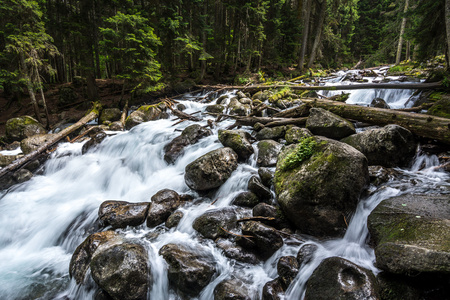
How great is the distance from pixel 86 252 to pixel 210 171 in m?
3.26

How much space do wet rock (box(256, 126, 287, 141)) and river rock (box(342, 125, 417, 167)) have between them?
2674mm

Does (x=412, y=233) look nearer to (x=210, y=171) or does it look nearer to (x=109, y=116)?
(x=210, y=171)

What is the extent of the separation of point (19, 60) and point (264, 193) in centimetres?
1480

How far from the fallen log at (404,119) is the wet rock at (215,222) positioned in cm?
501

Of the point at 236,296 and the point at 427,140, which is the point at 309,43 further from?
the point at 236,296

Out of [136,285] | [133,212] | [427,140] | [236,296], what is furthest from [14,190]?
[427,140]

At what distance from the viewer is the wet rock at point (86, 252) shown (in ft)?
13.2

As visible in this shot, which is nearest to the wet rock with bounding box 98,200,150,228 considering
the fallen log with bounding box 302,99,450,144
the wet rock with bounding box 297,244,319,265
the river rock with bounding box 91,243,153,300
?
the river rock with bounding box 91,243,153,300

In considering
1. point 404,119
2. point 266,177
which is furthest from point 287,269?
point 404,119

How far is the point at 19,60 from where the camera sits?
11062 mm

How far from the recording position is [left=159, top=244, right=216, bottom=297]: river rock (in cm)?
355

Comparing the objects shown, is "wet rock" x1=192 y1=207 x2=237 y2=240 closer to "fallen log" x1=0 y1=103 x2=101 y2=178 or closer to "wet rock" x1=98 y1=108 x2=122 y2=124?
"fallen log" x1=0 y1=103 x2=101 y2=178

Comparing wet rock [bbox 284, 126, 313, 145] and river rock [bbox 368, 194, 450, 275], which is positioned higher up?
wet rock [bbox 284, 126, 313, 145]

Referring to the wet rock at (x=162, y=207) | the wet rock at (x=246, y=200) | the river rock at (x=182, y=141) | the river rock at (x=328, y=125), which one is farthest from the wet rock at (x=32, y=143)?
the river rock at (x=328, y=125)
